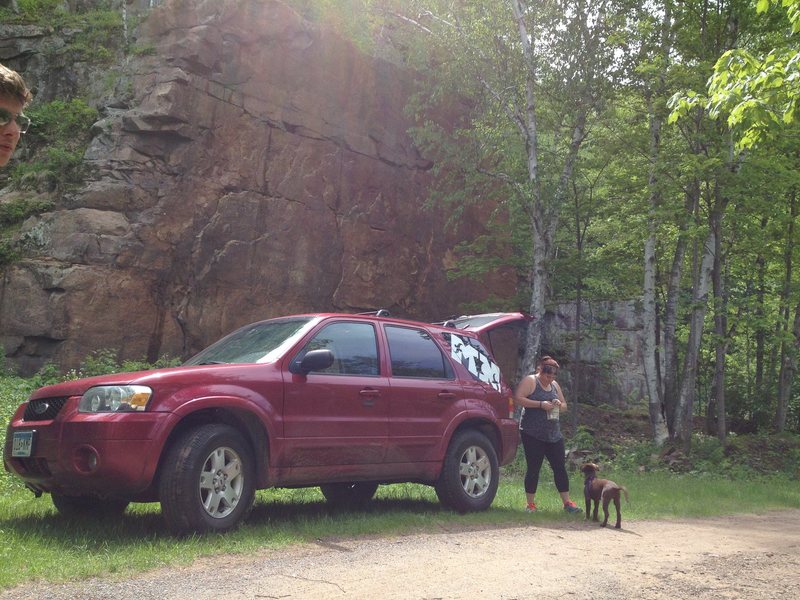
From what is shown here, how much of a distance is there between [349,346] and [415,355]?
906mm

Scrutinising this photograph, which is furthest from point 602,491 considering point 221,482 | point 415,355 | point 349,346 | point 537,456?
point 221,482

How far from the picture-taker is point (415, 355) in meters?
8.32

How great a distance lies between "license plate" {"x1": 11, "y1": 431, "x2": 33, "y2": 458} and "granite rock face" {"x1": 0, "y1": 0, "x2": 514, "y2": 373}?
949 centimetres

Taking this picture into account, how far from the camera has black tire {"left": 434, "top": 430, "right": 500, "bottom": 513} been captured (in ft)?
26.9

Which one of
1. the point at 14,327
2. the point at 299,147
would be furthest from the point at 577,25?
the point at 14,327

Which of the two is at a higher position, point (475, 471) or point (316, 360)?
point (316, 360)

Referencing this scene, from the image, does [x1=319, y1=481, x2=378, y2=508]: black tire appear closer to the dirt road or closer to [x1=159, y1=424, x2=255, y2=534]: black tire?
the dirt road

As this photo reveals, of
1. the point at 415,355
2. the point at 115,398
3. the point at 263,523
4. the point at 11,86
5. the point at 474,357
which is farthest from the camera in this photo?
the point at 474,357

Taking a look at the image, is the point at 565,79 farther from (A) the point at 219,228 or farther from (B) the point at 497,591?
(B) the point at 497,591

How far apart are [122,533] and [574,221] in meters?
16.0

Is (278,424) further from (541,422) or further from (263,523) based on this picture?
(541,422)

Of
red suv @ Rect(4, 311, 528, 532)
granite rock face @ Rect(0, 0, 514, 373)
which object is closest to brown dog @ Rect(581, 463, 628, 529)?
red suv @ Rect(4, 311, 528, 532)

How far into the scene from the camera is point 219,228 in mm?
17953

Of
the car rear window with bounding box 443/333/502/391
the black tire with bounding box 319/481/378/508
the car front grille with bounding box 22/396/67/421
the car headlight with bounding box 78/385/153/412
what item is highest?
the car rear window with bounding box 443/333/502/391
